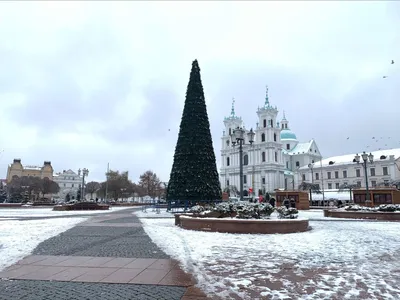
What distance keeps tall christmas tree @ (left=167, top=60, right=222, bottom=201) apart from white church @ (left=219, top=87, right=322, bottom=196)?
2942 inches

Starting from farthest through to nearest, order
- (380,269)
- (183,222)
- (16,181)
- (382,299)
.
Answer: (16,181)
(183,222)
(380,269)
(382,299)

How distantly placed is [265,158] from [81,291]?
358ft

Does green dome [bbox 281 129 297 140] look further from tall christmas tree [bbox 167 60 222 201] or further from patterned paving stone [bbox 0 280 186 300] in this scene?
patterned paving stone [bbox 0 280 186 300]

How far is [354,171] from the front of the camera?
95.9 meters

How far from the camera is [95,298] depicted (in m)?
5.48

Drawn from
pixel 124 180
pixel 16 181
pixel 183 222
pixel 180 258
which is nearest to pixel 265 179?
pixel 124 180

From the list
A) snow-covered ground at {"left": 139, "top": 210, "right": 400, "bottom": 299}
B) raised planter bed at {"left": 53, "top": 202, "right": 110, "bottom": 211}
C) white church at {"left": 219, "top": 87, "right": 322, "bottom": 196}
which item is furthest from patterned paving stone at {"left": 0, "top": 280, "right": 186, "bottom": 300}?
white church at {"left": 219, "top": 87, "right": 322, "bottom": 196}

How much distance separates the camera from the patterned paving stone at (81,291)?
18.2 ft

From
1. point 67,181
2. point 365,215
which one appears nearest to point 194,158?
point 365,215

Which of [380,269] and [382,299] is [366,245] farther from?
[382,299]

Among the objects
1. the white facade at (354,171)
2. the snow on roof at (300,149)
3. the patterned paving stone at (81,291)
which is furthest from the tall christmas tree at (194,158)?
the snow on roof at (300,149)

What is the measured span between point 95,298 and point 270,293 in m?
2.95

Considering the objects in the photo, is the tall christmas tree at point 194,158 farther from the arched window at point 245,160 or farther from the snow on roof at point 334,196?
the arched window at point 245,160

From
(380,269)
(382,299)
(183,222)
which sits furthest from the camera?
(183,222)
